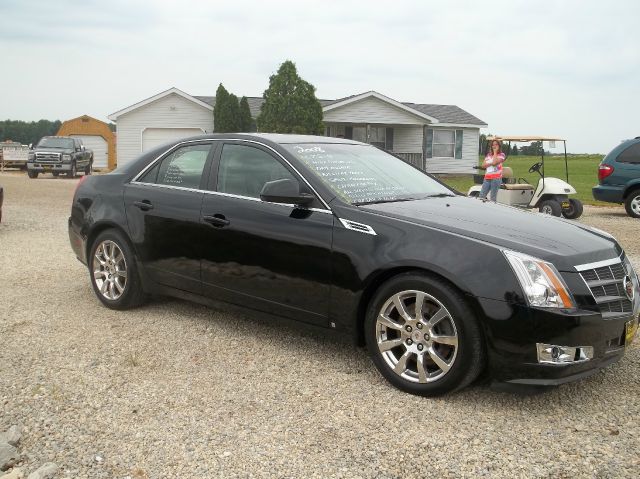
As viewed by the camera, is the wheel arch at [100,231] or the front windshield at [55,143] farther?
the front windshield at [55,143]

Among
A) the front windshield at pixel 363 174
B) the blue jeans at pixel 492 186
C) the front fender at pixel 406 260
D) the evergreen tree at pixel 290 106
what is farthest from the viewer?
the evergreen tree at pixel 290 106

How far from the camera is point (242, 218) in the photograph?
184 inches

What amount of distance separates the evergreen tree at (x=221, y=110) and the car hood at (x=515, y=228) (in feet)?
87.2

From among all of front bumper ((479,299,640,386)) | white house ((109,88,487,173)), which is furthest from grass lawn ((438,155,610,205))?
front bumper ((479,299,640,386))

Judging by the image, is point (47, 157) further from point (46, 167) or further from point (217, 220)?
point (217, 220)

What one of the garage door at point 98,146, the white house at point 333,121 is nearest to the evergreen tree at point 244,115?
the white house at point 333,121

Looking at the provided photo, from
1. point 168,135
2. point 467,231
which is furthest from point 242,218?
point 168,135

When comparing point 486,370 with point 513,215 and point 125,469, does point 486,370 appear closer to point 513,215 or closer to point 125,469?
point 513,215

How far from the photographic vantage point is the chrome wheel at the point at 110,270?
18.5ft

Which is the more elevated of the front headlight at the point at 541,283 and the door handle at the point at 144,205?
the door handle at the point at 144,205

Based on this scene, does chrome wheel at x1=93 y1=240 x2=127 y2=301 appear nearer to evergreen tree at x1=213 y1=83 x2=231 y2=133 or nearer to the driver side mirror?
the driver side mirror

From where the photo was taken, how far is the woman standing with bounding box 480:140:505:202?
13.3 m

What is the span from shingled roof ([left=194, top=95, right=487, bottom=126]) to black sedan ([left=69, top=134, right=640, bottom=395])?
27053 millimetres

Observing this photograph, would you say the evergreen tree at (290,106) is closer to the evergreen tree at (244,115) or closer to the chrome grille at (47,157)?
the evergreen tree at (244,115)
